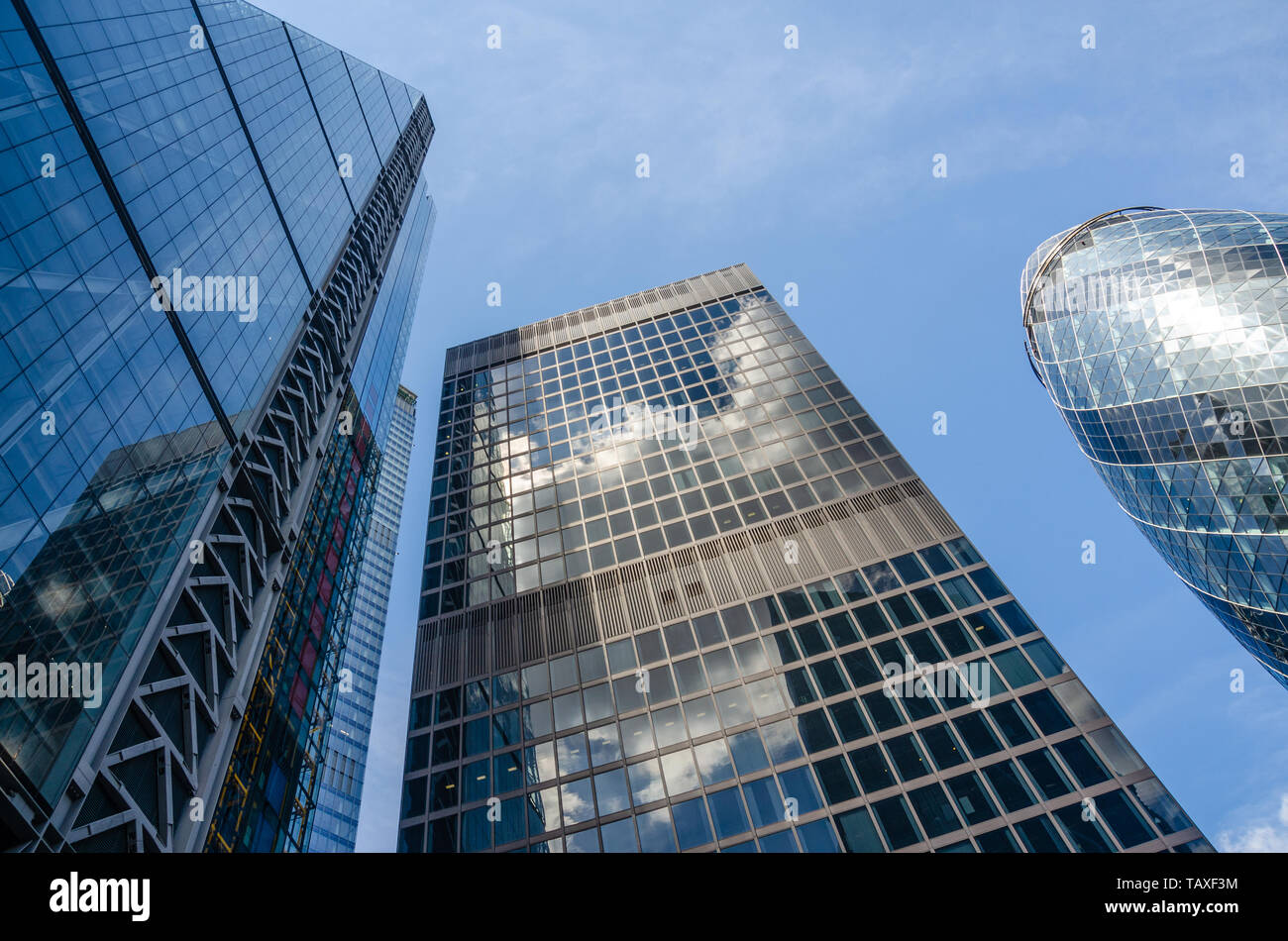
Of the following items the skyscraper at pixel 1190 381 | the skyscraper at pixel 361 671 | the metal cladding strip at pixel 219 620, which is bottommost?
the skyscraper at pixel 361 671

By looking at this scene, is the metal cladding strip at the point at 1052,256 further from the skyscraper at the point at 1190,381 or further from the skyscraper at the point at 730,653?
the skyscraper at the point at 730,653

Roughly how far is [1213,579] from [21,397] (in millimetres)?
94950

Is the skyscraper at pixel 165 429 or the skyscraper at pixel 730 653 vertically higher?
the skyscraper at pixel 165 429

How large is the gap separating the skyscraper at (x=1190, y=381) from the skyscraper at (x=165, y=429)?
251 feet

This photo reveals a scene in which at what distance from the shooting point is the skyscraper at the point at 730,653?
103 ft

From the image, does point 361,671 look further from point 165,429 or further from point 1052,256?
point 1052,256

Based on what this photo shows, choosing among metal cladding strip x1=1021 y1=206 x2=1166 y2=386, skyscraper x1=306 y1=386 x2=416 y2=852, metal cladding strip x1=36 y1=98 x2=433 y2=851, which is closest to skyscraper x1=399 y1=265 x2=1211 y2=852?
metal cladding strip x1=36 y1=98 x2=433 y2=851

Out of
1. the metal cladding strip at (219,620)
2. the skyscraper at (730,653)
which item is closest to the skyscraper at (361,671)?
the metal cladding strip at (219,620)

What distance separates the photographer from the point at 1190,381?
69438mm

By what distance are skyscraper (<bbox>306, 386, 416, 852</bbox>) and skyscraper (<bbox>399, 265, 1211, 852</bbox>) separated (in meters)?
39.1

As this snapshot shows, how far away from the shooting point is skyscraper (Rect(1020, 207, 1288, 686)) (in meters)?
65.5

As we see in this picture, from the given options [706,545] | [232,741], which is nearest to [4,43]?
[232,741]

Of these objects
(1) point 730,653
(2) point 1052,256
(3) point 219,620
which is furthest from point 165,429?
(2) point 1052,256

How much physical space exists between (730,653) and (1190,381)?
5889 cm
